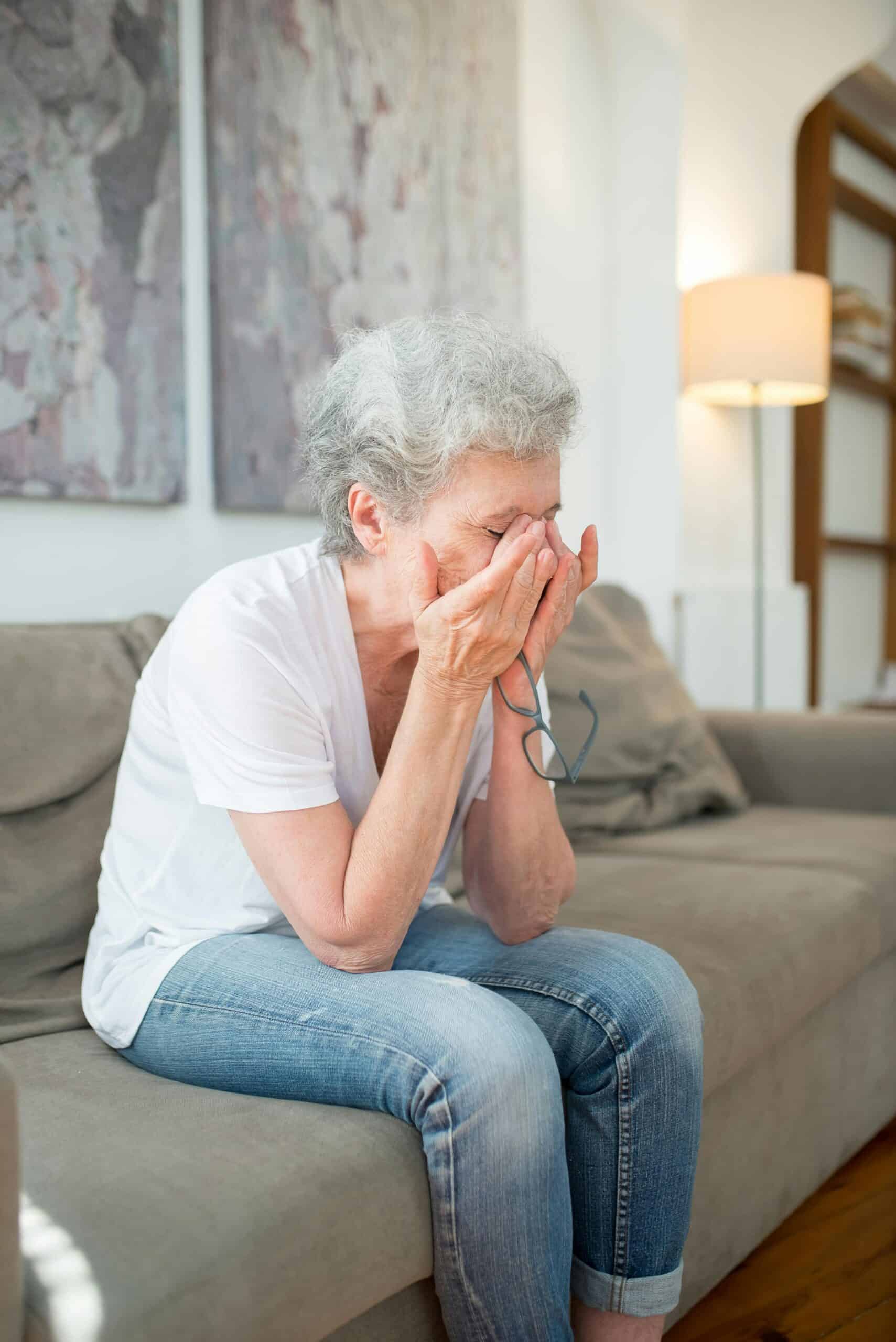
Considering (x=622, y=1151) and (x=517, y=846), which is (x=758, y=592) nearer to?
(x=517, y=846)

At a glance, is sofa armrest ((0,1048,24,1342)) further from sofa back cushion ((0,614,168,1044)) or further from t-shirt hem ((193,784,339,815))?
sofa back cushion ((0,614,168,1044))

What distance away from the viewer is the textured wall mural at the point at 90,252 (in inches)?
64.4

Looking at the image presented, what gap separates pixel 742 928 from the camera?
1521mm

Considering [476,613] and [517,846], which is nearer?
[476,613]

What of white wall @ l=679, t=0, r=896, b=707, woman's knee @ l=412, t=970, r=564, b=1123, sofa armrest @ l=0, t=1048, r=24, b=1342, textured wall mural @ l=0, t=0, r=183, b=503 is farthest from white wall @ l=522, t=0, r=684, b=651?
sofa armrest @ l=0, t=1048, r=24, b=1342

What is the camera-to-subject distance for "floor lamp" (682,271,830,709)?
2.80 metres

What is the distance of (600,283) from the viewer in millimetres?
3078

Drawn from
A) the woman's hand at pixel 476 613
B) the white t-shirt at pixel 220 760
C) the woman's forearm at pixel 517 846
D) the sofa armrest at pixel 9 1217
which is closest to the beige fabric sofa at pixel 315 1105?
the sofa armrest at pixel 9 1217

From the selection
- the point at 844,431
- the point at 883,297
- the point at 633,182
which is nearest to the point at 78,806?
the point at 633,182

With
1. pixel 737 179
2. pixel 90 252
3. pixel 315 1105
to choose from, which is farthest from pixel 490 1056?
Result: pixel 737 179

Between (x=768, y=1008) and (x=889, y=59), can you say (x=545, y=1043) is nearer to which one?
(x=768, y=1008)

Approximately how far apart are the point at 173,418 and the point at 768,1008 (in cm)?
122

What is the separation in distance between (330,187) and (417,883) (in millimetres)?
1535

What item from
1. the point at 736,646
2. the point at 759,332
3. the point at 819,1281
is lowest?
the point at 819,1281
